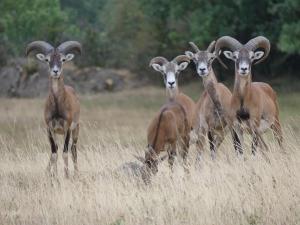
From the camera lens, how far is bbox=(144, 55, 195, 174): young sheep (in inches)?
561

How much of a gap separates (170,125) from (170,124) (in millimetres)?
23

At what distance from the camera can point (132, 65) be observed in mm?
54812

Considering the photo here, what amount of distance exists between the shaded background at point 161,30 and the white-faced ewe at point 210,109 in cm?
2090

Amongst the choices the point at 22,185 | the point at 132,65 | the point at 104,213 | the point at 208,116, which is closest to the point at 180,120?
the point at 208,116

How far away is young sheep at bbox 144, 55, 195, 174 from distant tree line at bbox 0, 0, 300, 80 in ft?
69.6

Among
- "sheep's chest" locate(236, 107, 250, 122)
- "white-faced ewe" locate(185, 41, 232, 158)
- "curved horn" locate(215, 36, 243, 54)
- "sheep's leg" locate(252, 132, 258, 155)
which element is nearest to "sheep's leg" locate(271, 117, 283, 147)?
"white-faced ewe" locate(185, 41, 232, 158)

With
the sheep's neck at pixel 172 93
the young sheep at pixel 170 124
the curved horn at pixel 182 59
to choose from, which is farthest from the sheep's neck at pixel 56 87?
the curved horn at pixel 182 59

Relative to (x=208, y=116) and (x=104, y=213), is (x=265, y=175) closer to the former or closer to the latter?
(x=104, y=213)

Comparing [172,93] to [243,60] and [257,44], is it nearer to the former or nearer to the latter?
[243,60]

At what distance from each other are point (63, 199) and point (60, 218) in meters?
0.97

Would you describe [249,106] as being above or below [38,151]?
above

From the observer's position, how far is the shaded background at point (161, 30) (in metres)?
41.0

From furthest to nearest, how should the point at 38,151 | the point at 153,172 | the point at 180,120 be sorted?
the point at 38,151, the point at 180,120, the point at 153,172

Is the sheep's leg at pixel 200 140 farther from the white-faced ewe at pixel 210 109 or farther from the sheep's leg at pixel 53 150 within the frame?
the sheep's leg at pixel 53 150
